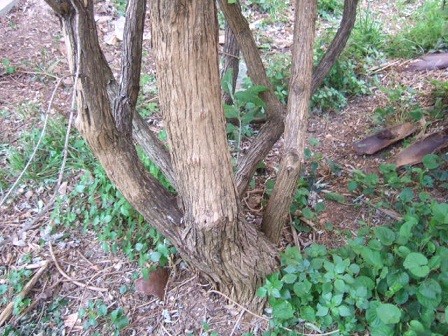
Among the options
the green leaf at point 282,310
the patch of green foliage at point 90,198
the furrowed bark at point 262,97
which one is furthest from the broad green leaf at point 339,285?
the patch of green foliage at point 90,198

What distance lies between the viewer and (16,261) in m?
2.61

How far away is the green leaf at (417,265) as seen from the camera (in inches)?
69.7

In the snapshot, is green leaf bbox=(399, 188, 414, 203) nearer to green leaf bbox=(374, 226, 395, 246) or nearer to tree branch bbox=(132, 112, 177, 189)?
green leaf bbox=(374, 226, 395, 246)

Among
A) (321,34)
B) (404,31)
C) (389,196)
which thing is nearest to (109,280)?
(389,196)

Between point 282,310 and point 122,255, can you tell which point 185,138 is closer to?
point 282,310

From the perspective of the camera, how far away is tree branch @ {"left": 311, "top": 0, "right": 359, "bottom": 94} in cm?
281

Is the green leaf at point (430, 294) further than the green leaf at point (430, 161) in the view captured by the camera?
No

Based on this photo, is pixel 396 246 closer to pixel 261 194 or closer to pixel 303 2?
pixel 261 194

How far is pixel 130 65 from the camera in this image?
86.8 inches

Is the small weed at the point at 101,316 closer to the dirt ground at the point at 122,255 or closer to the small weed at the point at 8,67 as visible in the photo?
the dirt ground at the point at 122,255

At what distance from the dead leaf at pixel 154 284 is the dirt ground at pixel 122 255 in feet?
0.13

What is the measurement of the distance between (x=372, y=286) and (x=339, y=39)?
5.53 feet

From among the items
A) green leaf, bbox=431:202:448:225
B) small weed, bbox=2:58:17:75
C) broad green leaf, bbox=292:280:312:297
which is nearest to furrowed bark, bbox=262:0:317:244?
broad green leaf, bbox=292:280:312:297

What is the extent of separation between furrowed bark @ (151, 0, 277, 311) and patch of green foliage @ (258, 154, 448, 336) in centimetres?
16
